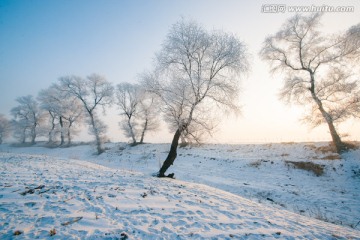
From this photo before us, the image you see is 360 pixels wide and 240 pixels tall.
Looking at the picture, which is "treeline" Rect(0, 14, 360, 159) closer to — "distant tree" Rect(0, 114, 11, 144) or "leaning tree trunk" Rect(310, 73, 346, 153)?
"leaning tree trunk" Rect(310, 73, 346, 153)

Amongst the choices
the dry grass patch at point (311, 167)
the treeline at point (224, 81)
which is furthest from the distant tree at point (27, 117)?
the dry grass patch at point (311, 167)

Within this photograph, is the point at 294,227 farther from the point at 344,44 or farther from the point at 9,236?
the point at 344,44

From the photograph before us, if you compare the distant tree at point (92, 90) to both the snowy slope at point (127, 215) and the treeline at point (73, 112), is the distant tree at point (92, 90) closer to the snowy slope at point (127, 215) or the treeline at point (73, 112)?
the treeline at point (73, 112)

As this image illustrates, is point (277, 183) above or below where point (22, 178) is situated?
below

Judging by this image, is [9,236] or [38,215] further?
[38,215]

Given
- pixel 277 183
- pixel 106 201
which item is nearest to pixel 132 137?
pixel 277 183

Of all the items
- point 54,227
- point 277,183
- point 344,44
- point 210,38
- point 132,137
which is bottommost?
point 277,183

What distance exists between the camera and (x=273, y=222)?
21.2 ft

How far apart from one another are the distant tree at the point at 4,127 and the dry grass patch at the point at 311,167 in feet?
246

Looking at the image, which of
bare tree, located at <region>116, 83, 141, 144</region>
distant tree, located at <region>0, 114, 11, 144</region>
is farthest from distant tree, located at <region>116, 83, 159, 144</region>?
distant tree, located at <region>0, 114, 11, 144</region>

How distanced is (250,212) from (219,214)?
4.41 feet

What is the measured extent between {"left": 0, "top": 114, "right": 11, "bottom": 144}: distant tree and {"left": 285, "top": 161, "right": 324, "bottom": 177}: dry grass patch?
74843 millimetres

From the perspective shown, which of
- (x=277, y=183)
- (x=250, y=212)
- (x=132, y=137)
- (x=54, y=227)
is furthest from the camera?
(x=132, y=137)

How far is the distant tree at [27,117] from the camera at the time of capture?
160ft
